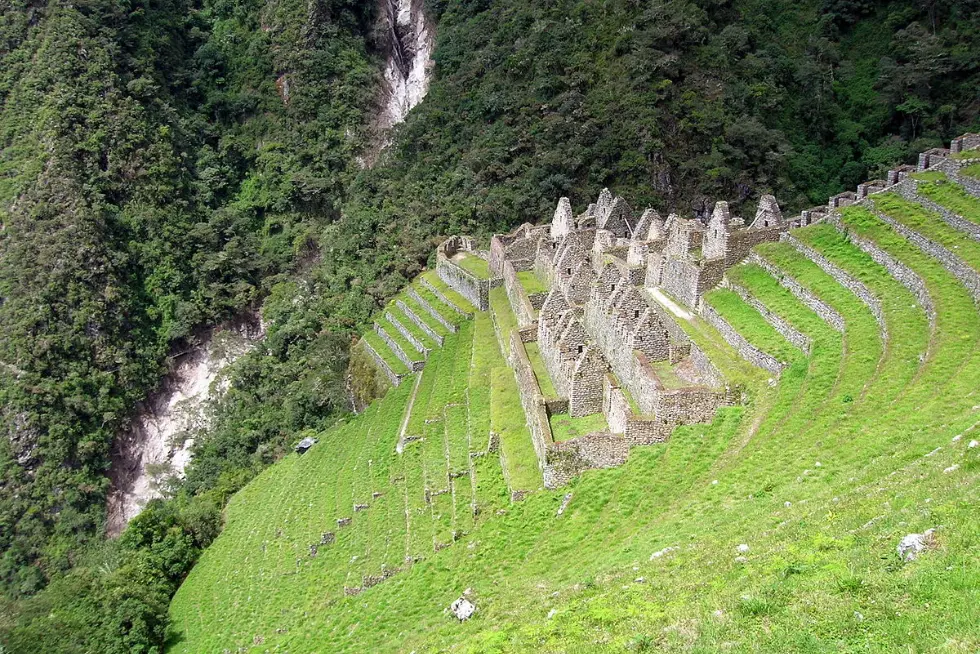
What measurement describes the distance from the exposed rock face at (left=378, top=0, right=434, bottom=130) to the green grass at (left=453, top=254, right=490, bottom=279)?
3708cm

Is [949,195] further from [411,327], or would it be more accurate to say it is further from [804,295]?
[411,327]

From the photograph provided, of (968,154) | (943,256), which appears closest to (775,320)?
(943,256)

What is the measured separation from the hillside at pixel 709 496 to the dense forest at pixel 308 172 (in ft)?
36.6

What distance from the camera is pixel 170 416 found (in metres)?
58.2

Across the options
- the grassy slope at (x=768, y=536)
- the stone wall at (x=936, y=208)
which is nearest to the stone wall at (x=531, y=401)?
the grassy slope at (x=768, y=536)

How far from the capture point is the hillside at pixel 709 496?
8.19 metres

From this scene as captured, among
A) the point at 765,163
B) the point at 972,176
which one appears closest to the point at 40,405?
the point at 765,163

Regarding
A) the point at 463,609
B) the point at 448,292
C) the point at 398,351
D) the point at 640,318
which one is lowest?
the point at 463,609

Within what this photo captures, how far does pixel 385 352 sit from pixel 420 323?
2540 millimetres

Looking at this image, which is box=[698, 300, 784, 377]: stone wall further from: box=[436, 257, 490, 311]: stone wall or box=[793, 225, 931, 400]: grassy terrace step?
box=[436, 257, 490, 311]: stone wall

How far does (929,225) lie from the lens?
21062 mm

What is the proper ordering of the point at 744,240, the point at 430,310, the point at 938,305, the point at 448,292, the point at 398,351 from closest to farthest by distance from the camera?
the point at 938,305, the point at 744,240, the point at 398,351, the point at 430,310, the point at 448,292

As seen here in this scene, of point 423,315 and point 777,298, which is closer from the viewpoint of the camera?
point 777,298

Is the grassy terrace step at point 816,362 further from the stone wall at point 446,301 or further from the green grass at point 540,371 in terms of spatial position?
the stone wall at point 446,301
